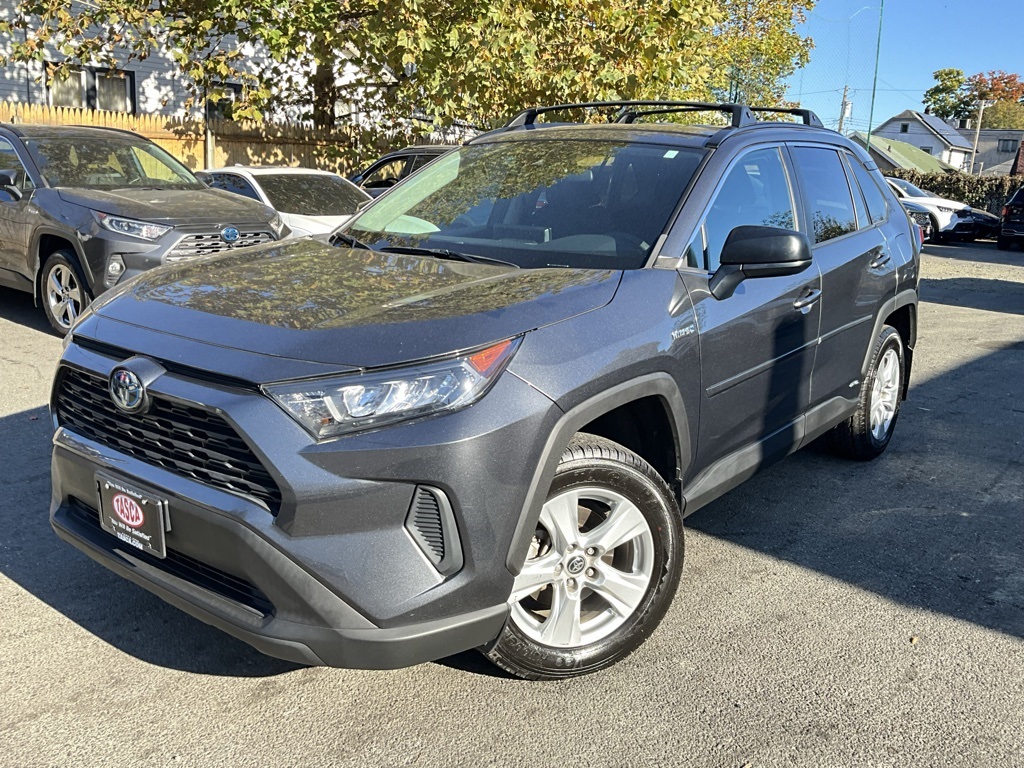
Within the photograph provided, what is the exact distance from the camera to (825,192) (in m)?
4.58

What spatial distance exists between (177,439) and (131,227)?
5529 millimetres

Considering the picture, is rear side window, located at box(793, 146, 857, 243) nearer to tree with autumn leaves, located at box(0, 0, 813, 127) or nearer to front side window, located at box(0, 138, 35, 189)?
front side window, located at box(0, 138, 35, 189)

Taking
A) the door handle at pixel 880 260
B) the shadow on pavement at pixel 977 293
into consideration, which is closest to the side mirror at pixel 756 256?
the door handle at pixel 880 260

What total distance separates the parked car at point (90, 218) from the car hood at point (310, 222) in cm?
106

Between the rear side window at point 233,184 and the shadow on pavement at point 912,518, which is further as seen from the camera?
the rear side window at point 233,184

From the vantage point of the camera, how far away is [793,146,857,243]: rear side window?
14.4 ft

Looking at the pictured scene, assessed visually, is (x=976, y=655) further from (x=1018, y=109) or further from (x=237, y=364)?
(x=1018, y=109)

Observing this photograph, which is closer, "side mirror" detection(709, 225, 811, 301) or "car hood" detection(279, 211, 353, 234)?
"side mirror" detection(709, 225, 811, 301)

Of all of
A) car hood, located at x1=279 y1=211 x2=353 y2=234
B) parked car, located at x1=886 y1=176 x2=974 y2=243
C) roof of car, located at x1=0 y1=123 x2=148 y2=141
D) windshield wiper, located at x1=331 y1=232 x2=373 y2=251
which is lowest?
parked car, located at x1=886 y1=176 x2=974 y2=243

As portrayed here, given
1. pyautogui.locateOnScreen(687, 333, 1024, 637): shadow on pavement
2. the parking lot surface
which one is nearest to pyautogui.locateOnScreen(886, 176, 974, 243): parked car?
pyautogui.locateOnScreen(687, 333, 1024, 637): shadow on pavement

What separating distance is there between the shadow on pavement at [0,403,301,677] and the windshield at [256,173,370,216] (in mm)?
6319

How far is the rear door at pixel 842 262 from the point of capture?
4.34 meters

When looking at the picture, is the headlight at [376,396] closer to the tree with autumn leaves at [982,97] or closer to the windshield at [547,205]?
the windshield at [547,205]

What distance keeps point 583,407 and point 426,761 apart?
1091 mm
